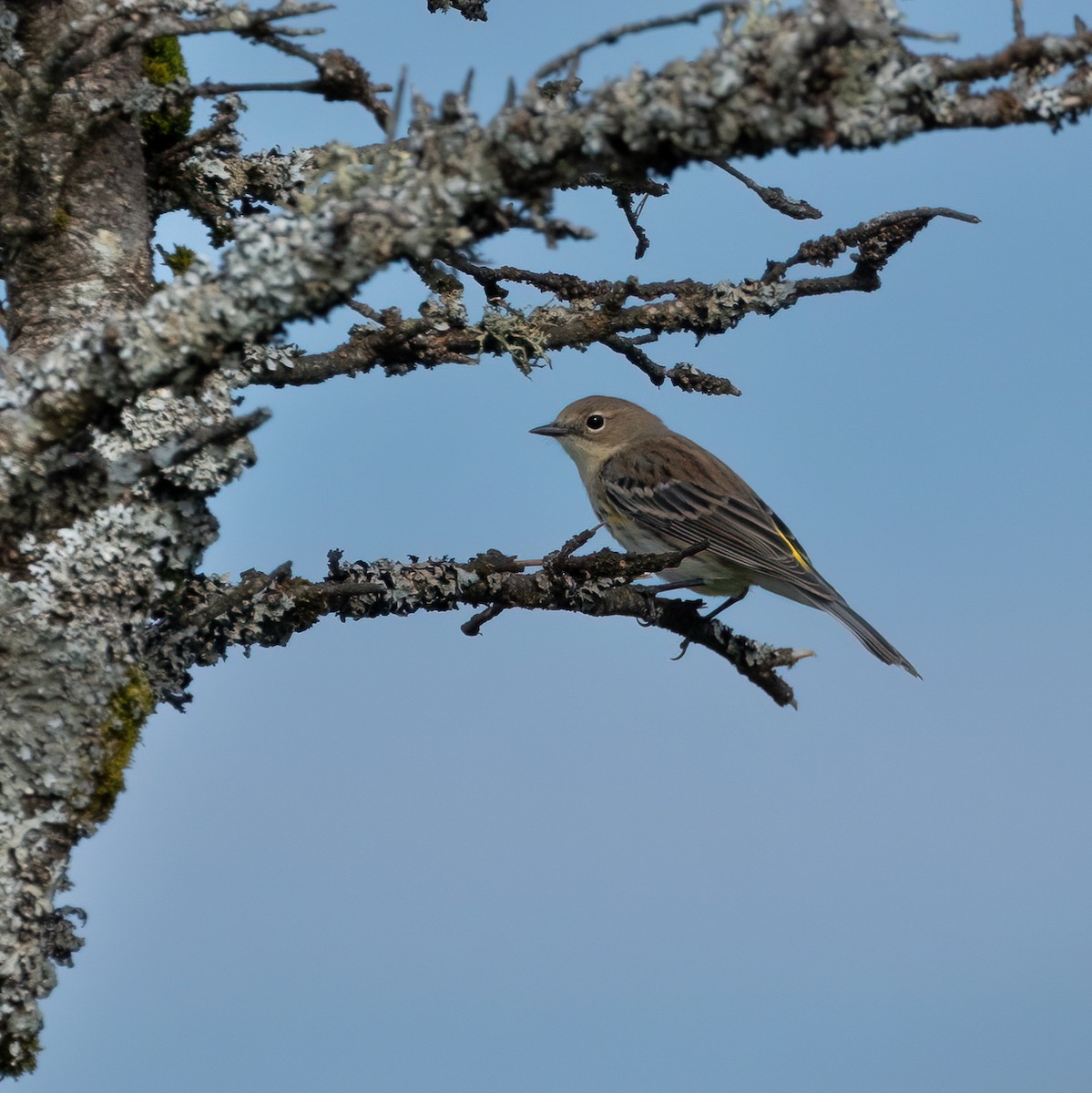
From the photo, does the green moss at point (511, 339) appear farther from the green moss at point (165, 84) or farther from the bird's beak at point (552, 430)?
the bird's beak at point (552, 430)

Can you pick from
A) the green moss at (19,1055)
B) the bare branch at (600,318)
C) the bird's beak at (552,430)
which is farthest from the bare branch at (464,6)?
the green moss at (19,1055)

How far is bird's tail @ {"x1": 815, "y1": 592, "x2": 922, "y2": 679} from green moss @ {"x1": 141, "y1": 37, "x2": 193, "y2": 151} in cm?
395

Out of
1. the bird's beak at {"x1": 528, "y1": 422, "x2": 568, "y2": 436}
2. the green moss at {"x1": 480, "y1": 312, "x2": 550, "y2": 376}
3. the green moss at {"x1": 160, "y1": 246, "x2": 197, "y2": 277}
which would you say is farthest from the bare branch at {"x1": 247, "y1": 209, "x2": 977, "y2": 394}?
the bird's beak at {"x1": 528, "y1": 422, "x2": 568, "y2": 436}

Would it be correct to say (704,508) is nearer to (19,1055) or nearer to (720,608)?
(720,608)

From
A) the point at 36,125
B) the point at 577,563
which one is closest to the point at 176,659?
the point at 577,563

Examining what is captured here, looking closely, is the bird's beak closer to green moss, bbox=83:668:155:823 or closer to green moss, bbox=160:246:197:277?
green moss, bbox=160:246:197:277

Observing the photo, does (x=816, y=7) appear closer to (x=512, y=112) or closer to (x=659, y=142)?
(x=659, y=142)

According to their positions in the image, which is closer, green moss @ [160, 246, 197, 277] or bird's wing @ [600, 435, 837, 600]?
green moss @ [160, 246, 197, 277]

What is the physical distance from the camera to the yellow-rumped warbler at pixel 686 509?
7.28m

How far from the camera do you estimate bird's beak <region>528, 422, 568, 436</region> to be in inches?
342

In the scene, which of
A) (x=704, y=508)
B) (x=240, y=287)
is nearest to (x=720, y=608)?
(x=704, y=508)

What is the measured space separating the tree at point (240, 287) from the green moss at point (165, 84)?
13 millimetres

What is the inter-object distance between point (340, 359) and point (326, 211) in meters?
1.66

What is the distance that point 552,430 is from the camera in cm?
872
